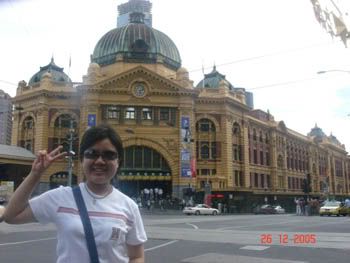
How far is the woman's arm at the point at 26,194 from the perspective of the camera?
10.4 feet

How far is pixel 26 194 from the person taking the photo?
10.4 feet

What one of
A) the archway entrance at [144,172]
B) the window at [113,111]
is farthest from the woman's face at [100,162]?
the window at [113,111]

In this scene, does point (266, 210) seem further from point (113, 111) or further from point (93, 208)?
point (93, 208)

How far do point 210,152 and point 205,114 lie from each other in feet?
17.5

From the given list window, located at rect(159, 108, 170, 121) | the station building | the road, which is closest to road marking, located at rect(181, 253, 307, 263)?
the road

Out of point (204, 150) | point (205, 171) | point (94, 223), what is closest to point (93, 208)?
point (94, 223)

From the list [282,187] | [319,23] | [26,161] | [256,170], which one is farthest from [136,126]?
[319,23]

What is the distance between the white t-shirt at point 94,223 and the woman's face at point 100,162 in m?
0.11

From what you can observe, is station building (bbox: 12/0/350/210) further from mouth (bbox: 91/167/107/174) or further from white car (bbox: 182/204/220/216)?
mouth (bbox: 91/167/107/174)

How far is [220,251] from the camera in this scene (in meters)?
13.4

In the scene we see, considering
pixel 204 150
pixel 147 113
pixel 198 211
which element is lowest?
pixel 198 211

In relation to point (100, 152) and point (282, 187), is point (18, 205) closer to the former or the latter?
point (100, 152)

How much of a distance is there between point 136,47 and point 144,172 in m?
19.1

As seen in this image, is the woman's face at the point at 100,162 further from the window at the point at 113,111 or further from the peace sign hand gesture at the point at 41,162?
the window at the point at 113,111
